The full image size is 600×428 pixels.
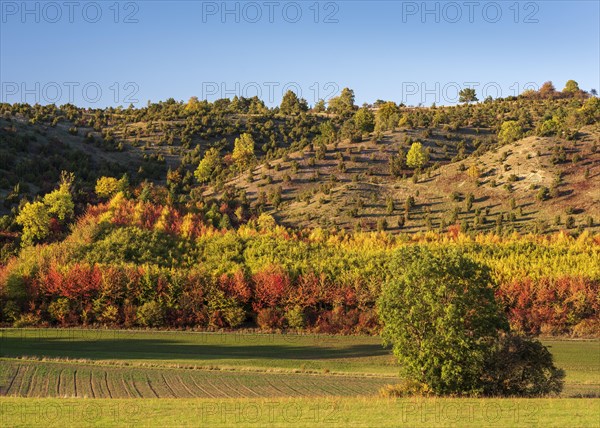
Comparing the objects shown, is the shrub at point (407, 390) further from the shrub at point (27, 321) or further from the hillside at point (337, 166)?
the hillside at point (337, 166)

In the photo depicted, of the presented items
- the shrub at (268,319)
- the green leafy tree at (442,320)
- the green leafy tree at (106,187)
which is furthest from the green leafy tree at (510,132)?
the green leafy tree at (442,320)

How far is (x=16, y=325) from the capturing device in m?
74.2

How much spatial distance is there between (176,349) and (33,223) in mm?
42580

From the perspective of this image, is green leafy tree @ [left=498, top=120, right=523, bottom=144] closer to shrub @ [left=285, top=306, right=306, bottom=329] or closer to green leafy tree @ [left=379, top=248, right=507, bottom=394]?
shrub @ [left=285, top=306, right=306, bottom=329]

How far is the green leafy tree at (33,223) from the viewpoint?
94.4 metres

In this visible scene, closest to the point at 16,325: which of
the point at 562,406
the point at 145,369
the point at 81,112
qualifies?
the point at 145,369

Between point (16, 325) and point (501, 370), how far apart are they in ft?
177

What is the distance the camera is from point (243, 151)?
14362 centimetres

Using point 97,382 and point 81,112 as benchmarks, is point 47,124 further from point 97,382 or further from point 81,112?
point 97,382

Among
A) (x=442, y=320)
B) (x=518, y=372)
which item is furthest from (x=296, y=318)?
(x=518, y=372)

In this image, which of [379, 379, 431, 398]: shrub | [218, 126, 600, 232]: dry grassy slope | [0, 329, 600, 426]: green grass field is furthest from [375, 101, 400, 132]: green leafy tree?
[379, 379, 431, 398]: shrub

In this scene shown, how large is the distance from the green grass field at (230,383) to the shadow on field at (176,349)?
9 centimetres

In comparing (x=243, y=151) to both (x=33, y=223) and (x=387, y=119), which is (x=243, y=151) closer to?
(x=387, y=119)

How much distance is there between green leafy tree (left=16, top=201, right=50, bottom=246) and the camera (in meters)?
94.4
